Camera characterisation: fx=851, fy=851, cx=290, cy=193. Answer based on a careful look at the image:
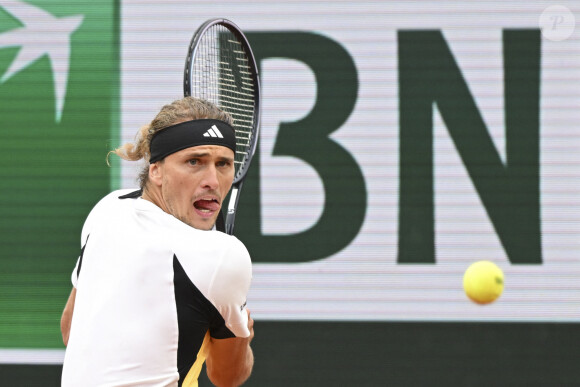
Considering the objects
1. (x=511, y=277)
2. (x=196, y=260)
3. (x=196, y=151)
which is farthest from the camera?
(x=511, y=277)

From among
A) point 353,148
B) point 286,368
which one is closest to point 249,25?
point 353,148

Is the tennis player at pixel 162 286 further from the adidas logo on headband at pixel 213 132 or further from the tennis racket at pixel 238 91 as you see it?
the tennis racket at pixel 238 91

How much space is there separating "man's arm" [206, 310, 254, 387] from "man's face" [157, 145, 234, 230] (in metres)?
0.34

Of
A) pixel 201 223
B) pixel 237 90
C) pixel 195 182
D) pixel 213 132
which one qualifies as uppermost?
pixel 237 90

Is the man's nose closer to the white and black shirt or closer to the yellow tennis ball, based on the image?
the white and black shirt

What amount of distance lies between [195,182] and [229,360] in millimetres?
560

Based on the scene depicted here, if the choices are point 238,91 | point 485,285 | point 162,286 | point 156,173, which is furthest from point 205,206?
point 485,285

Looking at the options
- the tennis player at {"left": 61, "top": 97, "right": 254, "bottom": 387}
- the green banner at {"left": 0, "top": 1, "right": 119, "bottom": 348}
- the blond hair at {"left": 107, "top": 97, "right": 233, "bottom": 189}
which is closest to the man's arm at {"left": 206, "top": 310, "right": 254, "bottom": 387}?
the tennis player at {"left": 61, "top": 97, "right": 254, "bottom": 387}

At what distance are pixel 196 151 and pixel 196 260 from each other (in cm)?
38

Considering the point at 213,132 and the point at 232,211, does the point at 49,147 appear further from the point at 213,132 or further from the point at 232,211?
the point at 213,132

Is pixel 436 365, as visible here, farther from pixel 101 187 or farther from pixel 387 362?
pixel 101 187

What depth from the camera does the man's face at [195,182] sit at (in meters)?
2.40

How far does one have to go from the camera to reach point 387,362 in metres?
5.23

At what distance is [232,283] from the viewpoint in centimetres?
220
